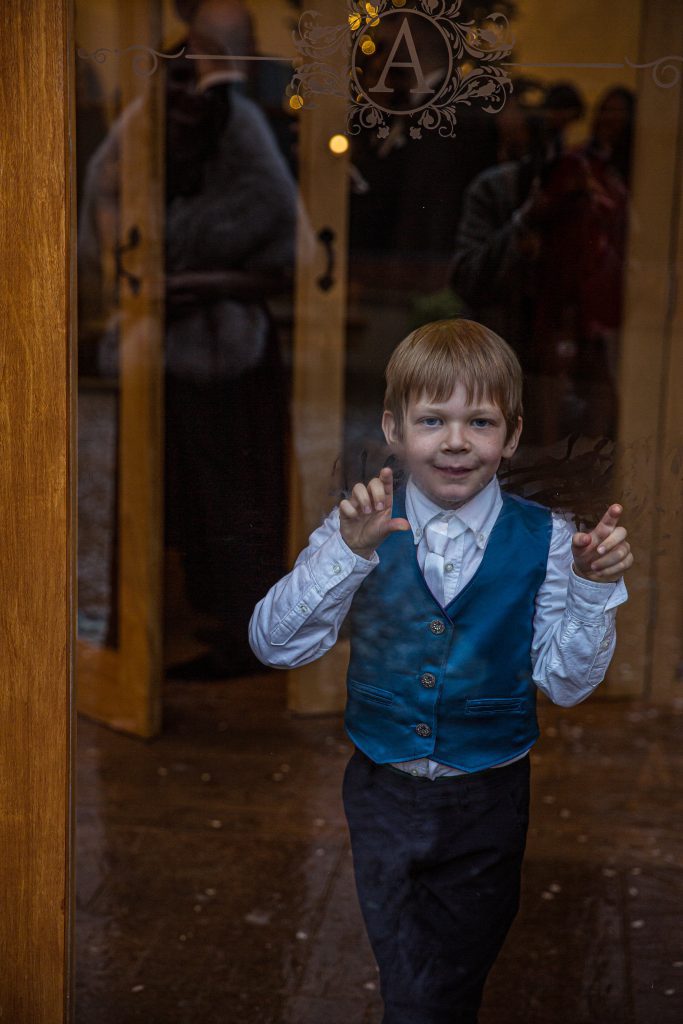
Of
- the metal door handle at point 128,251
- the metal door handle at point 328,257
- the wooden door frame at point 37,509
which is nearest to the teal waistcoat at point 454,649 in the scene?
the wooden door frame at point 37,509

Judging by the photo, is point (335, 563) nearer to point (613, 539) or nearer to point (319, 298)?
point (613, 539)

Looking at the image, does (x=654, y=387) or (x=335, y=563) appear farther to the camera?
(x=654, y=387)

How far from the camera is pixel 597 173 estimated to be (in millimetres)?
3080

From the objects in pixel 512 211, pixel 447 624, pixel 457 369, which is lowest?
pixel 447 624

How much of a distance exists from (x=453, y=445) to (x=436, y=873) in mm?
588

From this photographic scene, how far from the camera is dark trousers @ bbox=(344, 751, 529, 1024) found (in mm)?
1604

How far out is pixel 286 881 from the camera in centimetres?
229

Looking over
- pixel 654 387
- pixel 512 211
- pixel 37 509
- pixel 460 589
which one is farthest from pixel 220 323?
pixel 460 589

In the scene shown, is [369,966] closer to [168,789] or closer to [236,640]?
[168,789]

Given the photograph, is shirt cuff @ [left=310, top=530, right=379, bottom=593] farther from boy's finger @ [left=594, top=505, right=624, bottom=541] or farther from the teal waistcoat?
boy's finger @ [left=594, top=505, right=624, bottom=541]

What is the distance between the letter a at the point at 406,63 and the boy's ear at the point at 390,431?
39 cm

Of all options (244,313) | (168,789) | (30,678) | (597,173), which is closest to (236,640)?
(30,678)

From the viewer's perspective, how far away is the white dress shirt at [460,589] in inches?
59.6

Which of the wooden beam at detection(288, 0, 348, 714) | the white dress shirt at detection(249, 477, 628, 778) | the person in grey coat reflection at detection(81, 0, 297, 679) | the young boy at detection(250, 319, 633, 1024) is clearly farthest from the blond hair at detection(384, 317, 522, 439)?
the wooden beam at detection(288, 0, 348, 714)
